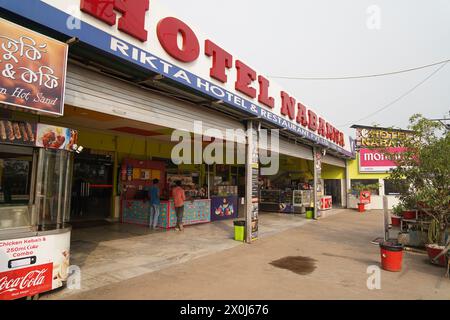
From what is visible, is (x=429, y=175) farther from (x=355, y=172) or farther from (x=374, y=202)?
(x=355, y=172)

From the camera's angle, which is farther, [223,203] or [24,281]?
[223,203]

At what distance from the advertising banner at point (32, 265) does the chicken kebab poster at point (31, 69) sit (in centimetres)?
184

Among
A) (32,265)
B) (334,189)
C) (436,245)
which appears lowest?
(436,245)

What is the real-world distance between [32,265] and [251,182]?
6.07 metres

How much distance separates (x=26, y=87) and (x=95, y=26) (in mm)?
1408

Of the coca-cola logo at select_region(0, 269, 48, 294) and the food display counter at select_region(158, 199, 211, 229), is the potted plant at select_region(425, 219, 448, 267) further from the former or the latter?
the coca-cola logo at select_region(0, 269, 48, 294)

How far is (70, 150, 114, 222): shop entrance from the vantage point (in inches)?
424

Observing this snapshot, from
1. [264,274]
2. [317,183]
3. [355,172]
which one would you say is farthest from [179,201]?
[355,172]

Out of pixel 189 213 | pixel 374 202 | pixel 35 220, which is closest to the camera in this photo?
pixel 35 220

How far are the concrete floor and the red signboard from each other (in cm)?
30

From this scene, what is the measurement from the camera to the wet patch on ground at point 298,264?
6262 mm

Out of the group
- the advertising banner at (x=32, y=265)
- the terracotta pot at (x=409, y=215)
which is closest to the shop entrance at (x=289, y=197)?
the terracotta pot at (x=409, y=215)

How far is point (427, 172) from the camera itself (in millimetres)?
7844
